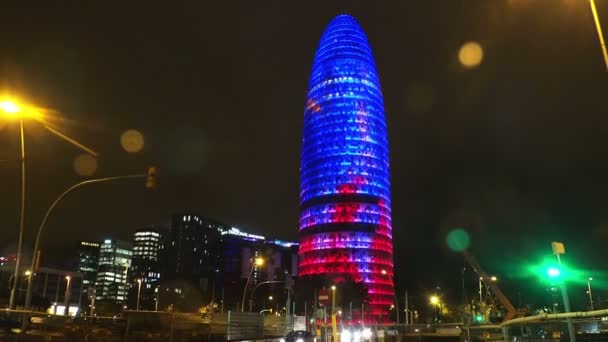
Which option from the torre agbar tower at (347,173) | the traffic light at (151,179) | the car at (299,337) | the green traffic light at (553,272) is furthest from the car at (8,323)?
the torre agbar tower at (347,173)

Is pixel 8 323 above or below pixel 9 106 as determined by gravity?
below

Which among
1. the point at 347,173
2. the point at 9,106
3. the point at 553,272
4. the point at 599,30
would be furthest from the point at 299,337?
the point at 347,173

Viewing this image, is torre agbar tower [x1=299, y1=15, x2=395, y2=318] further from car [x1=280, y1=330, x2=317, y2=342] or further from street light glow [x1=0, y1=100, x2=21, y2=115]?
street light glow [x1=0, y1=100, x2=21, y2=115]

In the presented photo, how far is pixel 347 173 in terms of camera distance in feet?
504

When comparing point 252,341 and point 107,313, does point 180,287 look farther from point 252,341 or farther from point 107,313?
point 252,341

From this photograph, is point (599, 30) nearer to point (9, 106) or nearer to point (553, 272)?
point (553, 272)

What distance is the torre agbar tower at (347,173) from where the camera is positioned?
481ft

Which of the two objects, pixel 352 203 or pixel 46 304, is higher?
pixel 352 203

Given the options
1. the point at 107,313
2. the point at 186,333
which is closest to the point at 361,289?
the point at 107,313

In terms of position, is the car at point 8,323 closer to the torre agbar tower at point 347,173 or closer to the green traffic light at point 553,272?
the green traffic light at point 553,272

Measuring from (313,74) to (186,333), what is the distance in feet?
512

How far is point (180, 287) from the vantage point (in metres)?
140

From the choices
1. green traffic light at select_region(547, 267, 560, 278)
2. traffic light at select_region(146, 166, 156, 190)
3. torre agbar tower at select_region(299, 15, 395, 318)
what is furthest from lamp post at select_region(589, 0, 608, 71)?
torre agbar tower at select_region(299, 15, 395, 318)

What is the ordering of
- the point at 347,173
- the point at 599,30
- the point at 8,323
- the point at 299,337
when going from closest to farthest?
the point at 599,30 → the point at 8,323 → the point at 299,337 → the point at 347,173
